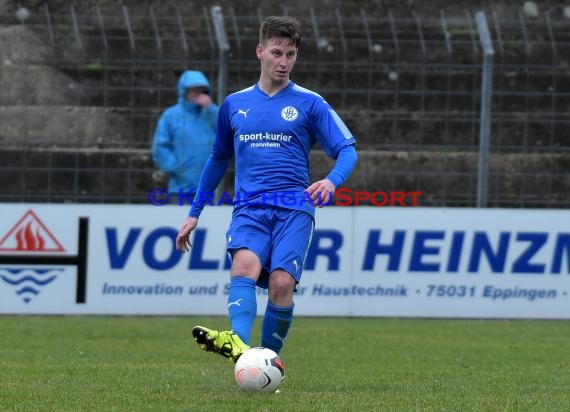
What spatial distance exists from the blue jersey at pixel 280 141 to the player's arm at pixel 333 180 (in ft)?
0.20

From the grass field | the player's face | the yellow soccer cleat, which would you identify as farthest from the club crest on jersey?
the grass field

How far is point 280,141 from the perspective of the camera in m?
6.79

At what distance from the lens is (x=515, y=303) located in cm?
1280

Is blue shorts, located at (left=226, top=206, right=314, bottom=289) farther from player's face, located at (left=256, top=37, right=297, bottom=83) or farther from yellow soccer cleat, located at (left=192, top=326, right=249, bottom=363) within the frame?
player's face, located at (left=256, top=37, right=297, bottom=83)

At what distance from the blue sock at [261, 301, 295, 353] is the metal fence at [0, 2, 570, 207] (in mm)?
6655

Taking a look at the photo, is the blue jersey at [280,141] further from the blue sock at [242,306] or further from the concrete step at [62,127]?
the concrete step at [62,127]

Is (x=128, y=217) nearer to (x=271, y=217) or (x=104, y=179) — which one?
(x=104, y=179)

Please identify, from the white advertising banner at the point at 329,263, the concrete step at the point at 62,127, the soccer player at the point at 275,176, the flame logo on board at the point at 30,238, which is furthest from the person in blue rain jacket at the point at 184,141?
the soccer player at the point at 275,176

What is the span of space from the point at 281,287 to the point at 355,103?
7.59 metres

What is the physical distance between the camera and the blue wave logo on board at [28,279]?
12.4 meters

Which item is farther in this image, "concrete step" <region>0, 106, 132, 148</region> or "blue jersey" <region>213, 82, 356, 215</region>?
"concrete step" <region>0, 106, 132, 148</region>

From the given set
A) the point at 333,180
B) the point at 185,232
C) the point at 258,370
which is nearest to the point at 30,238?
the point at 185,232

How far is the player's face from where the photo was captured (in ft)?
22.0

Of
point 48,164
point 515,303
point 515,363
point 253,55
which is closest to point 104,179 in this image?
point 48,164
